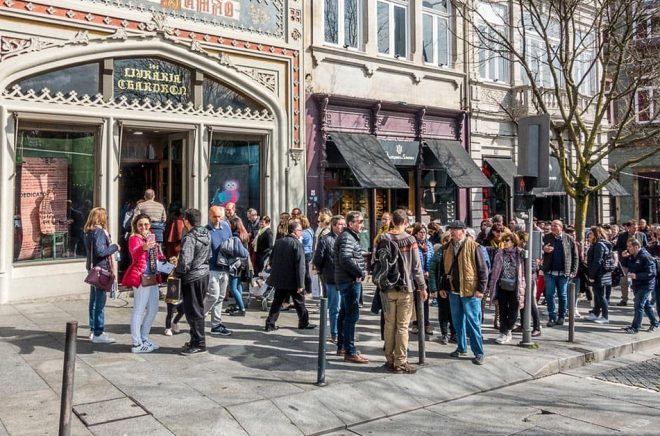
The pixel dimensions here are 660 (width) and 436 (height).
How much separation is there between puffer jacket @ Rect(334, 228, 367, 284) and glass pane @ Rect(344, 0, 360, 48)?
31.0 feet

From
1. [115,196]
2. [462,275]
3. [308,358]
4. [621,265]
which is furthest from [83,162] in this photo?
[621,265]

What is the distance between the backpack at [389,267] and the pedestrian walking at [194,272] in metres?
2.24

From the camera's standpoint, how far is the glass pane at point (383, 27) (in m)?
16.6

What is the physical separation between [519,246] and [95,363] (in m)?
6.34

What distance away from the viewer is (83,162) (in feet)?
38.6

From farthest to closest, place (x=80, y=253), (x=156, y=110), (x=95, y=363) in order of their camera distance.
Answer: (x=156, y=110), (x=80, y=253), (x=95, y=363)

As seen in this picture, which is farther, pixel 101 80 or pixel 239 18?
pixel 239 18

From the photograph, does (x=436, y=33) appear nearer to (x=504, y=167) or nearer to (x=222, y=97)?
(x=504, y=167)

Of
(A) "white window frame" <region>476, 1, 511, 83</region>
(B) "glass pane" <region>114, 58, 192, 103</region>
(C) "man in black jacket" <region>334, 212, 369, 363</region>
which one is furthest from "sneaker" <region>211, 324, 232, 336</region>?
(A) "white window frame" <region>476, 1, 511, 83</region>

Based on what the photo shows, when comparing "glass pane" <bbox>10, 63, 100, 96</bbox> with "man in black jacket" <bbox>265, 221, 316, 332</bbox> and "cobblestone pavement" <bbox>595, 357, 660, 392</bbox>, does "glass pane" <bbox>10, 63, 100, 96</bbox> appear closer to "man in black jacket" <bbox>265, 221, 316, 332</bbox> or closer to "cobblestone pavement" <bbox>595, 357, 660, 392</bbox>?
"man in black jacket" <bbox>265, 221, 316, 332</bbox>

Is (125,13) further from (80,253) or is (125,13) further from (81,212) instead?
(80,253)

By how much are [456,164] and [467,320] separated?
32.4 feet

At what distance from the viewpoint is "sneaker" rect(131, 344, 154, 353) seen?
7.80 meters

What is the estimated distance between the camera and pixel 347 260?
771 centimetres
